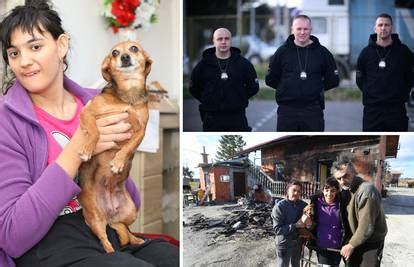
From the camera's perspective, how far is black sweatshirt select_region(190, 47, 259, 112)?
1.60 meters

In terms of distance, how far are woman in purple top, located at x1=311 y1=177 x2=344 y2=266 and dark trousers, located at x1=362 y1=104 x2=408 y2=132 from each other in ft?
1.13

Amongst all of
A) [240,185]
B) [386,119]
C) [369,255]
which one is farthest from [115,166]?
[386,119]

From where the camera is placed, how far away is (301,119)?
1605mm

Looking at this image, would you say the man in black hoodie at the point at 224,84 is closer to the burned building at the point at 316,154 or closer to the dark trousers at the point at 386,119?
the burned building at the point at 316,154

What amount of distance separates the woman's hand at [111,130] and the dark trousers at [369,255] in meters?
0.65

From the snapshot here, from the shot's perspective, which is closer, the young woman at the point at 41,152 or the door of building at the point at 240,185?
the young woman at the point at 41,152

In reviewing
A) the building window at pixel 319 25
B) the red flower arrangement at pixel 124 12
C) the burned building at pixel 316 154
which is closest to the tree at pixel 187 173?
the burned building at pixel 316 154

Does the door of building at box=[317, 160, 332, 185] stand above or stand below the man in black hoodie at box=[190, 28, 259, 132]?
below

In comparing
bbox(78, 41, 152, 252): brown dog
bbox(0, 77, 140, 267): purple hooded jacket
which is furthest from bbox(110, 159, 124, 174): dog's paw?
bbox(0, 77, 140, 267): purple hooded jacket

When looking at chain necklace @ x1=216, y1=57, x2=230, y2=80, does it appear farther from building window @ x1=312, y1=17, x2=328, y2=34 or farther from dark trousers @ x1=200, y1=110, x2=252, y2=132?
building window @ x1=312, y1=17, x2=328, y2=34

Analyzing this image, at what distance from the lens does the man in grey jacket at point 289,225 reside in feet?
4.61

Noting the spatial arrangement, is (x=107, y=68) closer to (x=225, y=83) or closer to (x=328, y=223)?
(x=225, y=83)

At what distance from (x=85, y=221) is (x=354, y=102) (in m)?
0.96

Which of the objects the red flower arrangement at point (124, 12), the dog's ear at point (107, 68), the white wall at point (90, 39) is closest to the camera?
the dog's ear at point (107, 68)
